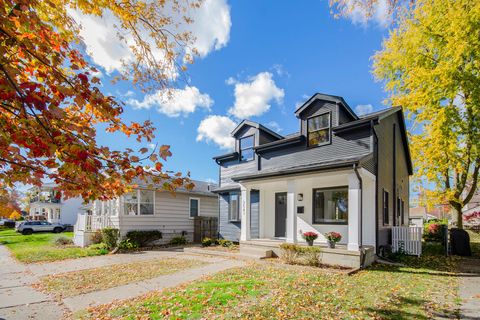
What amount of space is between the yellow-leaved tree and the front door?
9.92 metres

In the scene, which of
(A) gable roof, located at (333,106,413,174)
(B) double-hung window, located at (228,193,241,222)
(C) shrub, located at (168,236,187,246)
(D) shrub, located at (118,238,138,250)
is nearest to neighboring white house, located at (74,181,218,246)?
(C) shrub, located at (168,236,187,246)

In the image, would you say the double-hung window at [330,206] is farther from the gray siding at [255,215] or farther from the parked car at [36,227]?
the parked car at [36,227]

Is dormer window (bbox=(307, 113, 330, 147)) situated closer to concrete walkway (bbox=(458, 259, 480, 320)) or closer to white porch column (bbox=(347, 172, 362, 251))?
white porch column (bbox=(347, 172, 362, 251))

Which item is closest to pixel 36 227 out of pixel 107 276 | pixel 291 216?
pixel 107 276

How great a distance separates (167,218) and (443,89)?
17.7m

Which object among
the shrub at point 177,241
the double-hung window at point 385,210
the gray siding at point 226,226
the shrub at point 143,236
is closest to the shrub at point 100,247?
the shrub at point 143,236

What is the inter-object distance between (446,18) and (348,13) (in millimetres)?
14668

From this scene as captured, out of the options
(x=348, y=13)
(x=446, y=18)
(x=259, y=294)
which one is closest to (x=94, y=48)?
(x=348, y=13)

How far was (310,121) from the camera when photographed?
491 inches

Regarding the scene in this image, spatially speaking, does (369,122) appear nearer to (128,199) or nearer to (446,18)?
(446,18)

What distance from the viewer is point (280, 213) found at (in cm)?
1356

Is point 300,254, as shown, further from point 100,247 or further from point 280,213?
point 100,247

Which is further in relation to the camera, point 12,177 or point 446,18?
point 446,18

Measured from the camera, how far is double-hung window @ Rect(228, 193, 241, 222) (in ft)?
51.1
